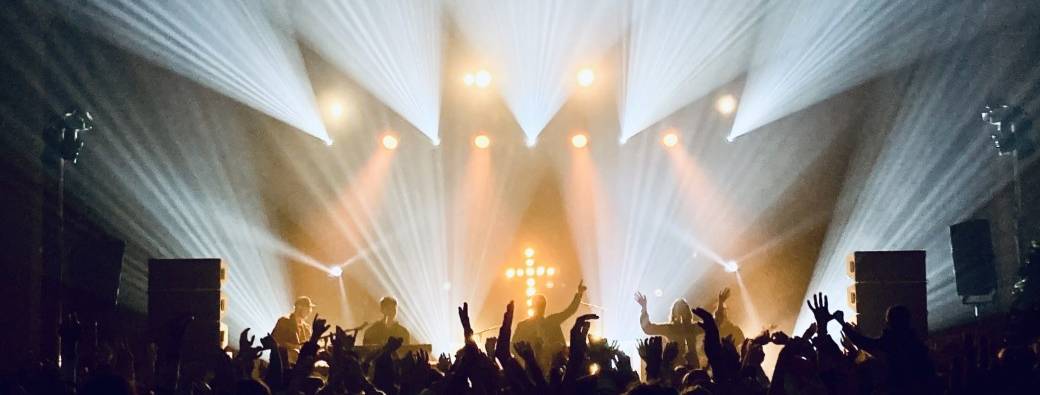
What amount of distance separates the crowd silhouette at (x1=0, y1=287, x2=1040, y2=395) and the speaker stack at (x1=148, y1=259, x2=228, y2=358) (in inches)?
121

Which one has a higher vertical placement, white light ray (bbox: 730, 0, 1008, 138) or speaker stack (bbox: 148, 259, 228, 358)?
white light ray (bbox: 730, 0, 1008, 138)

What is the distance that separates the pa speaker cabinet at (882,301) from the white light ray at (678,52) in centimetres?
498

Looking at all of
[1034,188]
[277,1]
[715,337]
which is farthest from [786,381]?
[277,1]

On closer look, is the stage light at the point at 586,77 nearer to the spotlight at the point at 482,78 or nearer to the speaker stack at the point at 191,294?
the spotlight at the point at 482,78

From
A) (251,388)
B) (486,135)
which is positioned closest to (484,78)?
(486,135)

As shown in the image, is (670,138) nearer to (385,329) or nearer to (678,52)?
(678,52)

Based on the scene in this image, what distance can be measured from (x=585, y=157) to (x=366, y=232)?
3046mm

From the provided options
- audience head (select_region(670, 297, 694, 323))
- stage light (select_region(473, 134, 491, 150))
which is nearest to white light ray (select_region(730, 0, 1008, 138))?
stage light (select_region(473, 134, 491, 150))

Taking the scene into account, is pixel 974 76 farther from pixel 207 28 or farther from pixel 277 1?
pixel 207 28

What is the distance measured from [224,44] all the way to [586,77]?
4.44 metres

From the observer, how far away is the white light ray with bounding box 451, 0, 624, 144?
489 inches

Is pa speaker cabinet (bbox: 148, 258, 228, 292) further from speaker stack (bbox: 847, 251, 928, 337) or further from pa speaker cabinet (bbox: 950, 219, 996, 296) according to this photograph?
pa speaker cabinet (bbox: 950, 219, 996, 296)

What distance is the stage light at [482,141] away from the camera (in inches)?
518

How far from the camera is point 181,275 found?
8.53 metres
